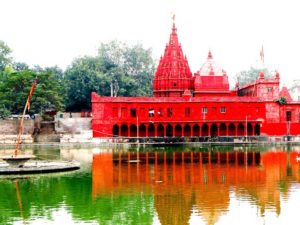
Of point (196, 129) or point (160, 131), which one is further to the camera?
point (196, 129)

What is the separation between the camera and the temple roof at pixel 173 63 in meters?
70.4

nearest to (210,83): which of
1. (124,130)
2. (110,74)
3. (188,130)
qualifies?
(188,130)

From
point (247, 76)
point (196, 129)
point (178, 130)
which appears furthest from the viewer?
point (247, 76)

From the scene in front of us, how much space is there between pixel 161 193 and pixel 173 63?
4394cm

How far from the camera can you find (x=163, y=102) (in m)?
66.1

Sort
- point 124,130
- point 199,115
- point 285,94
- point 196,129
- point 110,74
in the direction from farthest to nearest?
1. point 110,74
2. point 285,94
3. point 196,129
4. point 199,115
5. point 124,130

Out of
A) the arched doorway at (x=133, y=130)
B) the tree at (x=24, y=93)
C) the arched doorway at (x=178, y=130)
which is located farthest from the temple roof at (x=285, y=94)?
the tree at (x=24, y=93)

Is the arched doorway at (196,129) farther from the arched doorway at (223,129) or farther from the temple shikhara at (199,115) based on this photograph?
the arched doorway at (223,129)

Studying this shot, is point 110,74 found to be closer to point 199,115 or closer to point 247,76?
point 199,115

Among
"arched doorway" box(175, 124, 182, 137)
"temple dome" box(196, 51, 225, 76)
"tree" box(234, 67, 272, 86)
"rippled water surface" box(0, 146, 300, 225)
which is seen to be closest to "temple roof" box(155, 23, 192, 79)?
"temple dome" box(196, 51, 225, 76)

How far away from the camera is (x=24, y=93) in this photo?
6600 cm

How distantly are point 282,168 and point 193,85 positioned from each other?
34245 mm

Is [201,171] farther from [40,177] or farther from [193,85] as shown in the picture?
[193,85]

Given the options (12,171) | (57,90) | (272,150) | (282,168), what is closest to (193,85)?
(57,90)
